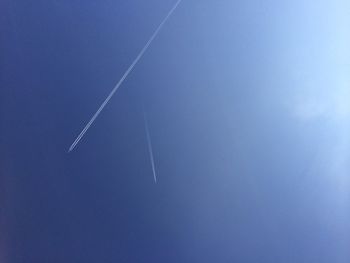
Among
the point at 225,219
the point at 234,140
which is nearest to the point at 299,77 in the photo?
the point at 234,140

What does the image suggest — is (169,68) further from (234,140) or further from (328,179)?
(328,179)

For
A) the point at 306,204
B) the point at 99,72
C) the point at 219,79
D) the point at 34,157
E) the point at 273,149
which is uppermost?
the point at 99,72

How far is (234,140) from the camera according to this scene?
114 cm

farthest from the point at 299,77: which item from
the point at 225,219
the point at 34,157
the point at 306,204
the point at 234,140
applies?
the point at 34,157

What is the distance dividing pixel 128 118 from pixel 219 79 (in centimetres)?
33

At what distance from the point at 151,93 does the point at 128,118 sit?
112 mm

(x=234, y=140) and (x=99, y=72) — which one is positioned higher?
(x=99, y=72)

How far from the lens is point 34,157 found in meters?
1.11

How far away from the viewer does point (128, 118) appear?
3.66 feet

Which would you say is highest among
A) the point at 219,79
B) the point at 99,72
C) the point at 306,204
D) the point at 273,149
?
the point at 99,72

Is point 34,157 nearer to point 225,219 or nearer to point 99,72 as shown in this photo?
point 99,72

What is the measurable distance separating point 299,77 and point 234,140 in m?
0.30

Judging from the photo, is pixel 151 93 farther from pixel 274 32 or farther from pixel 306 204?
pixel 306 204

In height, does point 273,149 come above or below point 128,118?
below
